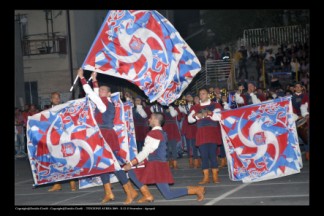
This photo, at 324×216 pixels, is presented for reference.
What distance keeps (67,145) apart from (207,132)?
2.84m

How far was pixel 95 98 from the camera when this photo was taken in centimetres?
1008

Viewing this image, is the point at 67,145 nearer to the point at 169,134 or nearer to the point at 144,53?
the point at 144,53

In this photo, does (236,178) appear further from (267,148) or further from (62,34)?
(62,34)

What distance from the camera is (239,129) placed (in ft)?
38.5

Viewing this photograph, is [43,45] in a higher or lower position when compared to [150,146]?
higher

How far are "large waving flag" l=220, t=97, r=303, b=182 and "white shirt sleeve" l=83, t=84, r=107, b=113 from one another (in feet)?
8.50

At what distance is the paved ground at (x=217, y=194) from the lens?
9.38 m

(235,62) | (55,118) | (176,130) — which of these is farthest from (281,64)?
(55,118)

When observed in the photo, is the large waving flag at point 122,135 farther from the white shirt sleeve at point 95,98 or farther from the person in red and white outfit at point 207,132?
the person in red and white outfit at point 207,132

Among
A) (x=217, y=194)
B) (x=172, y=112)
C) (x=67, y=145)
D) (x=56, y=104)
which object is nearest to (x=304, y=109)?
(x=172, y=112)

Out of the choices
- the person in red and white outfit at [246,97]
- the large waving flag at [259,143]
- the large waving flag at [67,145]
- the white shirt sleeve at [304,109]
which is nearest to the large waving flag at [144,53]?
the large waving flag at [67,145]

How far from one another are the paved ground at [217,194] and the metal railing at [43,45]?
1717 cm
